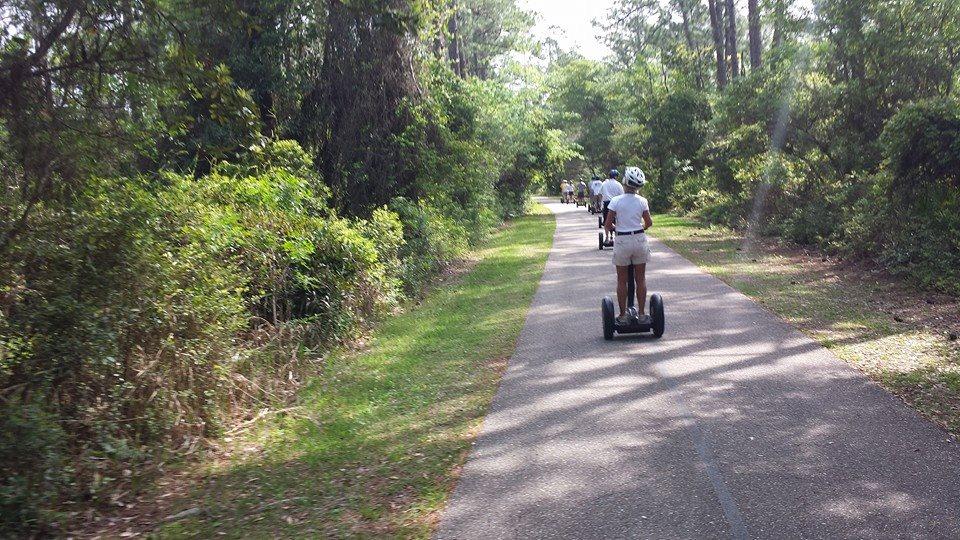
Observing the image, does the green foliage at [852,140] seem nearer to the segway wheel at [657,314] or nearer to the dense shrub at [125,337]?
the segway wheel at [657,314]

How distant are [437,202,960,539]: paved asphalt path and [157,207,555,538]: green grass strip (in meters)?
0.28

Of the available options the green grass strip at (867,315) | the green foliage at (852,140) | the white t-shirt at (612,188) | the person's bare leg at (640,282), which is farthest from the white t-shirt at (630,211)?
the white t-shirt at (612,188)

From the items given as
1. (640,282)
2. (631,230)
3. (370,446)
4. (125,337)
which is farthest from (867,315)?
(125,337)

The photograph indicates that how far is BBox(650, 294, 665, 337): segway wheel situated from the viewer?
30.5ft

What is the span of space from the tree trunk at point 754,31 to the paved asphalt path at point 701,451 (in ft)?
79.8

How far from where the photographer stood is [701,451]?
5.61m

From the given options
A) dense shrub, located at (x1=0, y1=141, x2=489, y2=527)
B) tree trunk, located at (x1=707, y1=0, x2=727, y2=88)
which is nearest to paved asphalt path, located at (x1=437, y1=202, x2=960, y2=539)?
dense shrub, located at (x1=0, y1=141, x2=489, y2=527)

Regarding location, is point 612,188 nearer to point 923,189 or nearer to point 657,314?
point 923,189

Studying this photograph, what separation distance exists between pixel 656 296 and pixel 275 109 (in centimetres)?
1112

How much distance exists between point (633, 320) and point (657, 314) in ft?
0.95

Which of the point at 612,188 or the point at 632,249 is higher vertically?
the point at 612,188

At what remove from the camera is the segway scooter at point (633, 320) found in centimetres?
937

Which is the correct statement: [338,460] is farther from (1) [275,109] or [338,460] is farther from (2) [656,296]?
(1) [275,109]

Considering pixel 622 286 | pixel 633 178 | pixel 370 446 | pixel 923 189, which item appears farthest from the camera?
pixel 923 189
